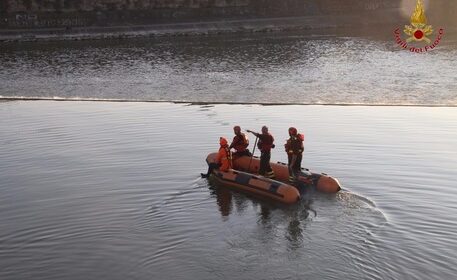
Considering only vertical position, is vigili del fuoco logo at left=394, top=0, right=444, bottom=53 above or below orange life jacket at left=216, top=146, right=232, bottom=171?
above

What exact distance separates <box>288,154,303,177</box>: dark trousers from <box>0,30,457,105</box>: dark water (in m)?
17.2

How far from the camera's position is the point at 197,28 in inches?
3356

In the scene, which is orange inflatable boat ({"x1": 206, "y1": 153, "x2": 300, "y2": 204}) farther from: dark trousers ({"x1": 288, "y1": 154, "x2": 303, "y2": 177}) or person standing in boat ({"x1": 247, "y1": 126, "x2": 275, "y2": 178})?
dark trousers ({"x1": 288, "y1": 154, "x2": 303, "y2": 177})

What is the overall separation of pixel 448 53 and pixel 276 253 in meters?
50.8

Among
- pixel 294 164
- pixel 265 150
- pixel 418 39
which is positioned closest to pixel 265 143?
pixel 265 150

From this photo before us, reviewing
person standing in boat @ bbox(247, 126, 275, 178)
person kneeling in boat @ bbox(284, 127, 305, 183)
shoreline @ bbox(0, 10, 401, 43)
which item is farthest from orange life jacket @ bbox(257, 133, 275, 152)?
shoreline @ bbox(0, 10, 401, 43)

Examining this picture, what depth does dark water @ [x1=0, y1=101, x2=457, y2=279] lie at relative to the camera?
46.2 ft

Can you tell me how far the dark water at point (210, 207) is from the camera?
14078 mm

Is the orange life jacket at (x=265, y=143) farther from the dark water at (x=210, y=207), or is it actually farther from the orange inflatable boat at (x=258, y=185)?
the dark water at (x=210, y=207)

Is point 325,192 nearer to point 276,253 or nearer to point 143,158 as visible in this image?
point 276,253

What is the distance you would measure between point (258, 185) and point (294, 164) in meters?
1.43

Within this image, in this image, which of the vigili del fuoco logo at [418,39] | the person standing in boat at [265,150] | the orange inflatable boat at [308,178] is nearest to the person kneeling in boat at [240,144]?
the orange inflatable boat at [308,178]

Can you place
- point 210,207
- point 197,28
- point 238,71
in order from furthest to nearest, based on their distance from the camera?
point 197,28 < point 238,71 < point 210,207

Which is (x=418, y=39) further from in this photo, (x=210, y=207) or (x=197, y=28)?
(x=210, y=207)
